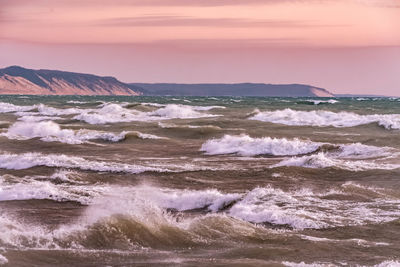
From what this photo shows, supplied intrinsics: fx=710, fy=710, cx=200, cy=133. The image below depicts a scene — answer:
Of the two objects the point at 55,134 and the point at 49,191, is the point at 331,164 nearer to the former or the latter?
the point at 49,191

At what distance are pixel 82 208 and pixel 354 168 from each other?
35.4ft

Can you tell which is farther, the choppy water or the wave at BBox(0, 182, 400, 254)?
the wave at BBox(0, 182, 400, 254)

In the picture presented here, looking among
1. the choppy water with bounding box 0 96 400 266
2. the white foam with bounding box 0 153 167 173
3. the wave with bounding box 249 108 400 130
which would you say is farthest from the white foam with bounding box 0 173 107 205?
the wave with bounding box 249 108 400 130

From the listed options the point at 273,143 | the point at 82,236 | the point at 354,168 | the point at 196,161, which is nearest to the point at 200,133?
the point at 273,143

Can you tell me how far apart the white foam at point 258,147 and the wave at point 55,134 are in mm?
6959

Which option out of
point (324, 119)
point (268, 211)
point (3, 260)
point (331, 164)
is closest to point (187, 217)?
point (268, 211)

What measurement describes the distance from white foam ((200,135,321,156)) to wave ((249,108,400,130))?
643 inches

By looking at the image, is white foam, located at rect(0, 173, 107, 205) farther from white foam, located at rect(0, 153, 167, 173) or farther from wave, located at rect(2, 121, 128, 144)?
wave, located at rect(2, 121, 128, 144)

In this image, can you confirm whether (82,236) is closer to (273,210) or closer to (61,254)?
(61,254)

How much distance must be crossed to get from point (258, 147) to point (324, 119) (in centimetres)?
2696

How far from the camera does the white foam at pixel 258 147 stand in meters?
30.5

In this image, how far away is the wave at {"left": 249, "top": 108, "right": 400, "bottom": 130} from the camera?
49200mm

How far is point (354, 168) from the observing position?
23859 mm

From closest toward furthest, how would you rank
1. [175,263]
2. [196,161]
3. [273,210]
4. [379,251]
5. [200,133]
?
[175,263]
[379,251]
[273,210]
[196,161]
[200,133]
